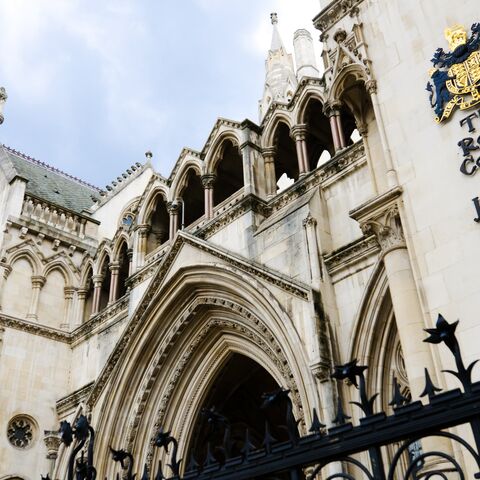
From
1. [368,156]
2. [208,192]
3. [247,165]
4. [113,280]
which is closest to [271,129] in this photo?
[247,165]

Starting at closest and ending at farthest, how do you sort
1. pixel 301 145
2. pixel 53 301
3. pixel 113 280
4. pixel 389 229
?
1. pixel 389 229
2. pixel 301 145
3. pixel 113 280
4. pixel 53 301

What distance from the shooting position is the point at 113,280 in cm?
1883

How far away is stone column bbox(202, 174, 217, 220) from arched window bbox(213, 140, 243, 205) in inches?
25.8

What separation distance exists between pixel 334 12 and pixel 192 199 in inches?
355

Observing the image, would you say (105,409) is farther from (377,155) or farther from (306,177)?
(377,155)

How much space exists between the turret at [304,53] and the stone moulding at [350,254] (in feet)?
116

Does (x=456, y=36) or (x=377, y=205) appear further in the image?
(x=377, y=205)

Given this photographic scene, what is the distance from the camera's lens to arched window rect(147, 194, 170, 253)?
718 inches

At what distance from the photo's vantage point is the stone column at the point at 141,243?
1750 centimetres

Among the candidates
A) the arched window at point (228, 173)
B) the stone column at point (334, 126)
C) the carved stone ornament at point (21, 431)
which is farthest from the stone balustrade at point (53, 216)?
the stone column at point (334, 126)

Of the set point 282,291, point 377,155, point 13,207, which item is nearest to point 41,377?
point 13,207

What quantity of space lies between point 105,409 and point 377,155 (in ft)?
31.6

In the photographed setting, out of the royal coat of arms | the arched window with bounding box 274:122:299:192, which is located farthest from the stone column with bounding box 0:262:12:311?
the royal coat of arms

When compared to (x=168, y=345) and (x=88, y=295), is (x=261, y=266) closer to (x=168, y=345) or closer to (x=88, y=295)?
(x=168, y=345)
